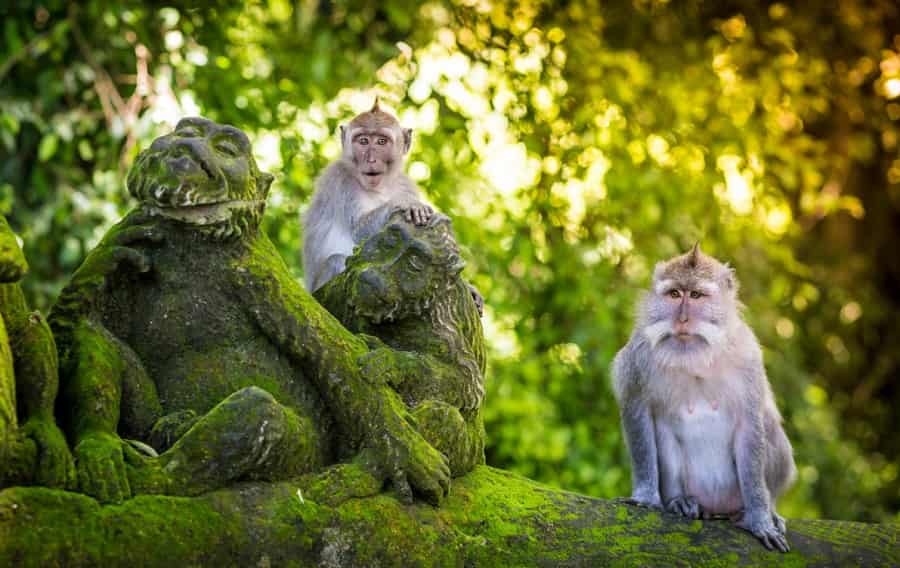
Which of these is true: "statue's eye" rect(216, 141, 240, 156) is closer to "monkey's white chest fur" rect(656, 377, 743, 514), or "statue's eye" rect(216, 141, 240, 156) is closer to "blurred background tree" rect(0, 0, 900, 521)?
"monkey's white chest fur" rect(656, 377, 743, 514)

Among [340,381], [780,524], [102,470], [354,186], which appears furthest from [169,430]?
[354,186]

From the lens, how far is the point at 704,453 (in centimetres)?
557

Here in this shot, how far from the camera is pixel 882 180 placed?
14.4m

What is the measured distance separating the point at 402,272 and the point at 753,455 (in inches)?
71.6

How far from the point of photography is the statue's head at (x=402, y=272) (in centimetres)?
479

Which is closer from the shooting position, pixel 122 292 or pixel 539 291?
pixel 122 292

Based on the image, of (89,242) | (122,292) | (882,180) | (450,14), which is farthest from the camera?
(882,180)

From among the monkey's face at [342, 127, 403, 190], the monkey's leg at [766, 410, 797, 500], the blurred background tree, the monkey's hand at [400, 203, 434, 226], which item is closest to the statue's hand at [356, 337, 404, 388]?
the monkey's hand at [400, 203, 434, 226]

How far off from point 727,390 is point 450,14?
5.51 m

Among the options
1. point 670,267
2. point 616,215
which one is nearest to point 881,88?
point 616,215

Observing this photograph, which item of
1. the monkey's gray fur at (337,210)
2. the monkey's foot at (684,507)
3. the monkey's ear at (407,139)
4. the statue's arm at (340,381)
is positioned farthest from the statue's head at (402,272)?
the monkey's ear at (407,139)

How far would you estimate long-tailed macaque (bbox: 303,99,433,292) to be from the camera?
284 inches

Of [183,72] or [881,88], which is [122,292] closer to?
[183,72]

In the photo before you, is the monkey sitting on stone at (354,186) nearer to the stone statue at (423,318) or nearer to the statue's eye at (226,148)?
the stone statue at (423,318)
